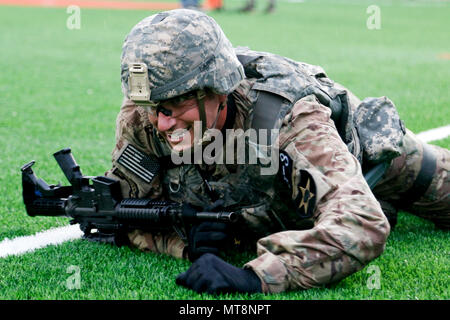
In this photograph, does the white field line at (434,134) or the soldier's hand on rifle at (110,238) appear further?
the white field line at (434,134)

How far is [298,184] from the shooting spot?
2.97 meters

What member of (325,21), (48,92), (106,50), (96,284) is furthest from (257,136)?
(325,21)

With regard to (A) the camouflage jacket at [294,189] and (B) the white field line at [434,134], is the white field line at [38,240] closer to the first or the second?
(A) the camouflage jacket at [294,189]

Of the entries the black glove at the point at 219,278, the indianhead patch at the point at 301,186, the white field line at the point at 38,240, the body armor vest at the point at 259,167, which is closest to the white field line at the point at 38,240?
the white field line at the point at 38,240

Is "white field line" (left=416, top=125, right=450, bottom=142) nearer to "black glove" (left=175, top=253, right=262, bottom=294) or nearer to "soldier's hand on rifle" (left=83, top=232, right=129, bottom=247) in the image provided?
"soldier's hand on rifle" (left=83, top=232, right=129, bottom=247)

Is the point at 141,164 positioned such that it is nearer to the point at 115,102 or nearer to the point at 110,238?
the point at 110,238

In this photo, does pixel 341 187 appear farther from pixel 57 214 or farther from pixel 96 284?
pixel 57 214

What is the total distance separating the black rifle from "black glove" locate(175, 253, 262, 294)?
0.35 m

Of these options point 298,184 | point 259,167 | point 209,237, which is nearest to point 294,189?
point 298,184

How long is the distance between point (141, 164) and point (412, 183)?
56.8 inches

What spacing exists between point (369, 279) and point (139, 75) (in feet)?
4.12

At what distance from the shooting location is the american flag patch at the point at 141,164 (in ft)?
11.4

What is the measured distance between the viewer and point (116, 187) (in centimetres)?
348

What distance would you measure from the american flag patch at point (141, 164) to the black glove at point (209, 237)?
46 centimetres
